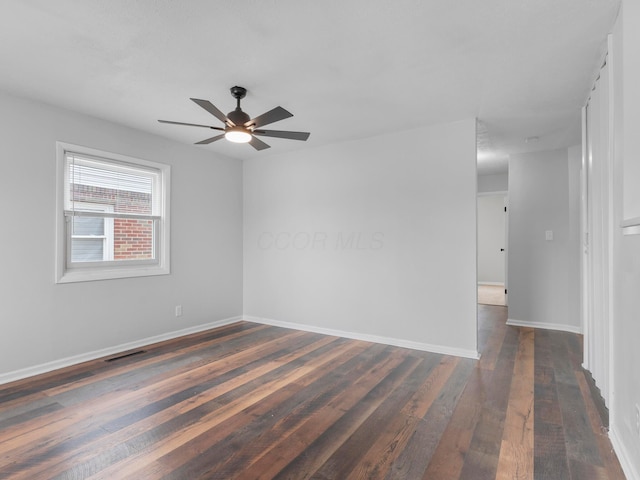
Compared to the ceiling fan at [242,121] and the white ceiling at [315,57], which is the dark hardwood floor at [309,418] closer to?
the ceiling fan at [242,121]

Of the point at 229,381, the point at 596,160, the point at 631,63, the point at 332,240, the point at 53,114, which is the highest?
the point at 53,114

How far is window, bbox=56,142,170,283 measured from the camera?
140 inches

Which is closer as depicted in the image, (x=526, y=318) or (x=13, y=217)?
(x=13, y=217)

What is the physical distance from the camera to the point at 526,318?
16.5 ft

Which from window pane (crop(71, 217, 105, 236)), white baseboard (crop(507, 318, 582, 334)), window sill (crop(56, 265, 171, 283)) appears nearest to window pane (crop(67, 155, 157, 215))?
window pane (crop(71, 217, 105, 236))

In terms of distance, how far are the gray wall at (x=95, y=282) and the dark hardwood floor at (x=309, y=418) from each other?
38cm

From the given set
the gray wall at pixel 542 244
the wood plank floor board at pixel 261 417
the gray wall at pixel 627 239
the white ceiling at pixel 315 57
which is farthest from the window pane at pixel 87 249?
the gray wall at pixel 542 244

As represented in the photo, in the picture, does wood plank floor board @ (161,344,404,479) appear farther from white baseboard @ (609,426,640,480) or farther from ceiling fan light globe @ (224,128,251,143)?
ceiling fan light globe @ (224,128,251,143)

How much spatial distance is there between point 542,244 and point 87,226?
224 inches

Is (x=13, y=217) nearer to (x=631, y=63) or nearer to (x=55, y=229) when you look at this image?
(x=55, y=229)

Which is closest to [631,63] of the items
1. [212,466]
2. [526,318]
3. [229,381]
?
[212,466]

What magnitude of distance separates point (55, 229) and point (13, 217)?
34 centimetres

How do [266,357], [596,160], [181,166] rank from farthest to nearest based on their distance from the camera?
[181,166] → [266,357] → [596,160]

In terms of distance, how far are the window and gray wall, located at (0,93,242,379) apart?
97mm
